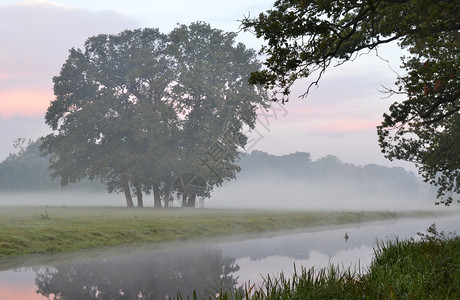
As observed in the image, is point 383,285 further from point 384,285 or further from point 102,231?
point 102,231

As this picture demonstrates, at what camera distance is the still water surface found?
639 inches

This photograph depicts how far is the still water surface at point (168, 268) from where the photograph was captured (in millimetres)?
16219

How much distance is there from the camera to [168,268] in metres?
20.8

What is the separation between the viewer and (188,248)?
28.9 m

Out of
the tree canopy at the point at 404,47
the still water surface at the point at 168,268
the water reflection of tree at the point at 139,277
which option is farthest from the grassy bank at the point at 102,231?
the tree canopy at the point at 404,47

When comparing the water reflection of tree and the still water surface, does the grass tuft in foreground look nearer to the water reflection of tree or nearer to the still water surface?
the still water surface

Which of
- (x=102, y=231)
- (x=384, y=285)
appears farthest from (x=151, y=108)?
(x=384, y=285)

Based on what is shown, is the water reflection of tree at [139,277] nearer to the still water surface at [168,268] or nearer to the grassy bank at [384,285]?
the still water surface at [168,268]

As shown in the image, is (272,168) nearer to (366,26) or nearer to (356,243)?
(356,243)

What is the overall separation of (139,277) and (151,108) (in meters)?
46.9

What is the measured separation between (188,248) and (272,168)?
16911 cm

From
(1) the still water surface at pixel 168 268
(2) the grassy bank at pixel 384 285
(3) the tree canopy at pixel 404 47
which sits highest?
(3) the tree canopy at pixel 404 47

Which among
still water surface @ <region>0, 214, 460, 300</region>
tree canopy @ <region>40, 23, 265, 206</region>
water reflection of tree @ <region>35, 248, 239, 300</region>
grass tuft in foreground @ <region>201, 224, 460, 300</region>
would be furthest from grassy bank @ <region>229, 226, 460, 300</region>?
tree canopy @ <region>40, 23, 265, 206</region>

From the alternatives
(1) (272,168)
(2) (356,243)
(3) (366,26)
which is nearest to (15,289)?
(3) (366,26)
